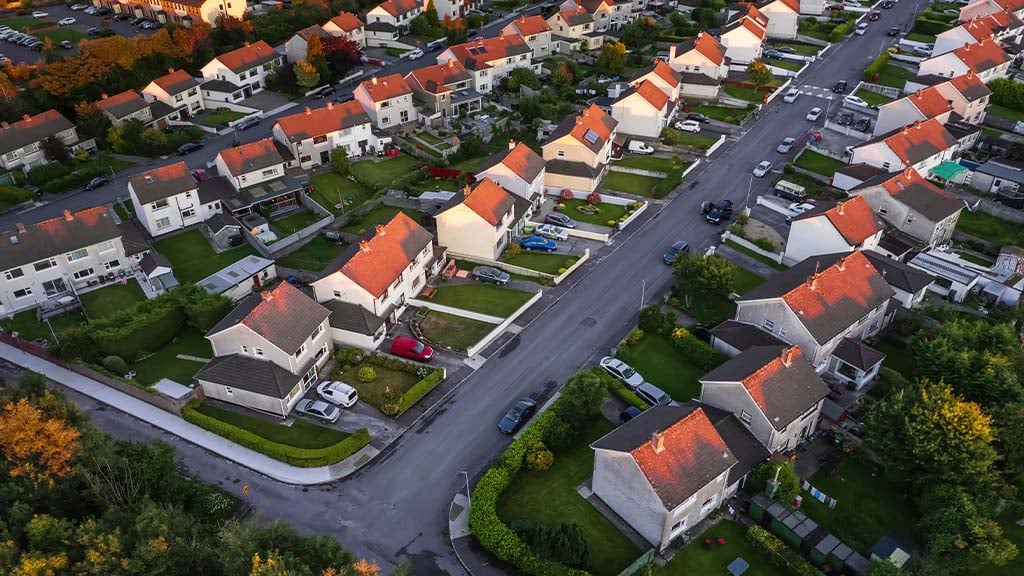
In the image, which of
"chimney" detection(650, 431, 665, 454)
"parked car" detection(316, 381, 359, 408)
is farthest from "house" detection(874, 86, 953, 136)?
"parked car" detection(316, 381, 359, 408)

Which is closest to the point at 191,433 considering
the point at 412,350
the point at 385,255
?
the point at 412,350

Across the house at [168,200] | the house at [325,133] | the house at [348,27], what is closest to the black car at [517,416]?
the house at [168,200]

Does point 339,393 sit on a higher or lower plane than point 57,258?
lower

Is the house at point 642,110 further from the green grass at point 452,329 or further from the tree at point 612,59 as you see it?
the green grass at point 452,329

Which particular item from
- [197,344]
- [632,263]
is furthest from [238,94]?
[632,263]

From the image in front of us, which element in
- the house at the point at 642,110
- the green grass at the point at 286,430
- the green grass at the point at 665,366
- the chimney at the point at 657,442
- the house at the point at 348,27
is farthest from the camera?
the house at the point at 348,27

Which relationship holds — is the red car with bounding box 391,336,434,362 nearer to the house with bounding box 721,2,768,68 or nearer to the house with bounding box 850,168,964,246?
the house with bounding box 850,168,964,246

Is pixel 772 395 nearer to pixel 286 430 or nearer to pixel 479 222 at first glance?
pixel 479 222
